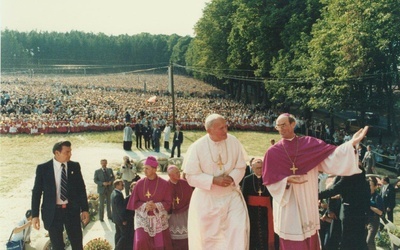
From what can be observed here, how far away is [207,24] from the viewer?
178ft

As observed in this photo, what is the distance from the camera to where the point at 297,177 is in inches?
197

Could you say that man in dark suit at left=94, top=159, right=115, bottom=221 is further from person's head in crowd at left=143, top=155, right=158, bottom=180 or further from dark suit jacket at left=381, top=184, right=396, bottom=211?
dark suit jacket at left=381, top=184, right=396, bottom=211

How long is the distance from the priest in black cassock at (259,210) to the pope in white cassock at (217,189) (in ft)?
2.68

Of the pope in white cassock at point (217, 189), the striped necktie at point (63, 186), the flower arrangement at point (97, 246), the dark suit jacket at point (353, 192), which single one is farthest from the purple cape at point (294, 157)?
the flower arrangement at point (97, 246)

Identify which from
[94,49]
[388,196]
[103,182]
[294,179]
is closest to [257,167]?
[294,179]

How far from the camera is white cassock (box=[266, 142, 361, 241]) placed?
16.3ft

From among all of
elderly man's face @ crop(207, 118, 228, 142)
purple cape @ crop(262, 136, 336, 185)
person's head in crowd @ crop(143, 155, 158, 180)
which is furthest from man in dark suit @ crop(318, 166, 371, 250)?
person's head in crowd @ crop(143, 155, 158, 180)

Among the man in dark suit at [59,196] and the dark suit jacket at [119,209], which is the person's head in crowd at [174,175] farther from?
the man in dark suit at [59,196]

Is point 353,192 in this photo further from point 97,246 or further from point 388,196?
point 388,196

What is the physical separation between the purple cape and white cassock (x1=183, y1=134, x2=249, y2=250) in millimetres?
397

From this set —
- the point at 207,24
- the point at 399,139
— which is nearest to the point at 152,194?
the point at 399,139

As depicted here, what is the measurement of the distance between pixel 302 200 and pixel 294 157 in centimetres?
52

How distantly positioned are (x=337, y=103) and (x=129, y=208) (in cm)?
2101

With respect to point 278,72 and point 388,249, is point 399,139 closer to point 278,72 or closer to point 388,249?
point 278,72
